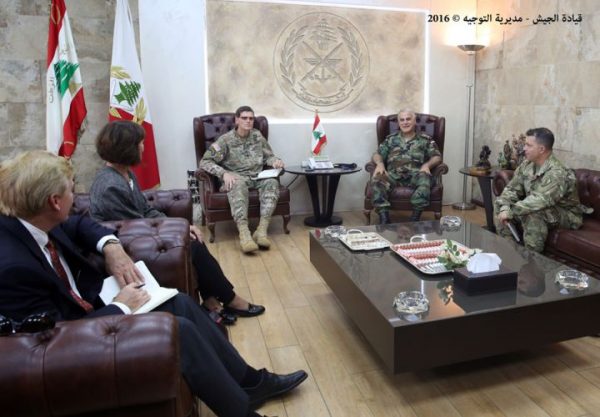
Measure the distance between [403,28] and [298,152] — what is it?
1697mm

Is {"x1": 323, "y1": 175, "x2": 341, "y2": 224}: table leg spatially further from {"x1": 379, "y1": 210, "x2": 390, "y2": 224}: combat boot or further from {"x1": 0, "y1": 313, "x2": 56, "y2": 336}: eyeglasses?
{"x1": 0, "y1": 313, "x2": 56, "y2": 336}: eyeglasses

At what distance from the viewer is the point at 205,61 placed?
4.52 metres

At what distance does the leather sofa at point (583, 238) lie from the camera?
267 centimetres

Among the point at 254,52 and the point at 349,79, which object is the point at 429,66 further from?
the point at 254,52

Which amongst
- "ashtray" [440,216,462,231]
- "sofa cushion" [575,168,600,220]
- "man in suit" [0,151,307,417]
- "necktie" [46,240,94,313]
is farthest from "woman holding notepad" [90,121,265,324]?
"sofa cushion" [575,168,600,220]

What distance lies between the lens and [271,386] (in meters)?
1.86

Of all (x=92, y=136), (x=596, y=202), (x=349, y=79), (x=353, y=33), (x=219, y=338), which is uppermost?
(x=353, y=33)

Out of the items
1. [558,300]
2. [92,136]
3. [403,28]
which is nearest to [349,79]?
[403,28]

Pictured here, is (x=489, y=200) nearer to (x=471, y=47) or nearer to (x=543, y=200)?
(x=543, y=200)

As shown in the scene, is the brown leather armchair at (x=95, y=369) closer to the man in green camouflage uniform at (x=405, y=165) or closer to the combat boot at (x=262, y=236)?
the combat boot at (x=262, y=236)

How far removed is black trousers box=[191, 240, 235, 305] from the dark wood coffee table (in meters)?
0.61

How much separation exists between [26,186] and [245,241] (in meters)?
2.44

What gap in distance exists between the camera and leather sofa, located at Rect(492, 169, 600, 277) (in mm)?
2674

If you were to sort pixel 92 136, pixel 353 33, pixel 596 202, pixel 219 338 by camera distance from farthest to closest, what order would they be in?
1. pixel 353 33
2. pixel 92 136
3. pixel 596 202
4. pixel 219 338
